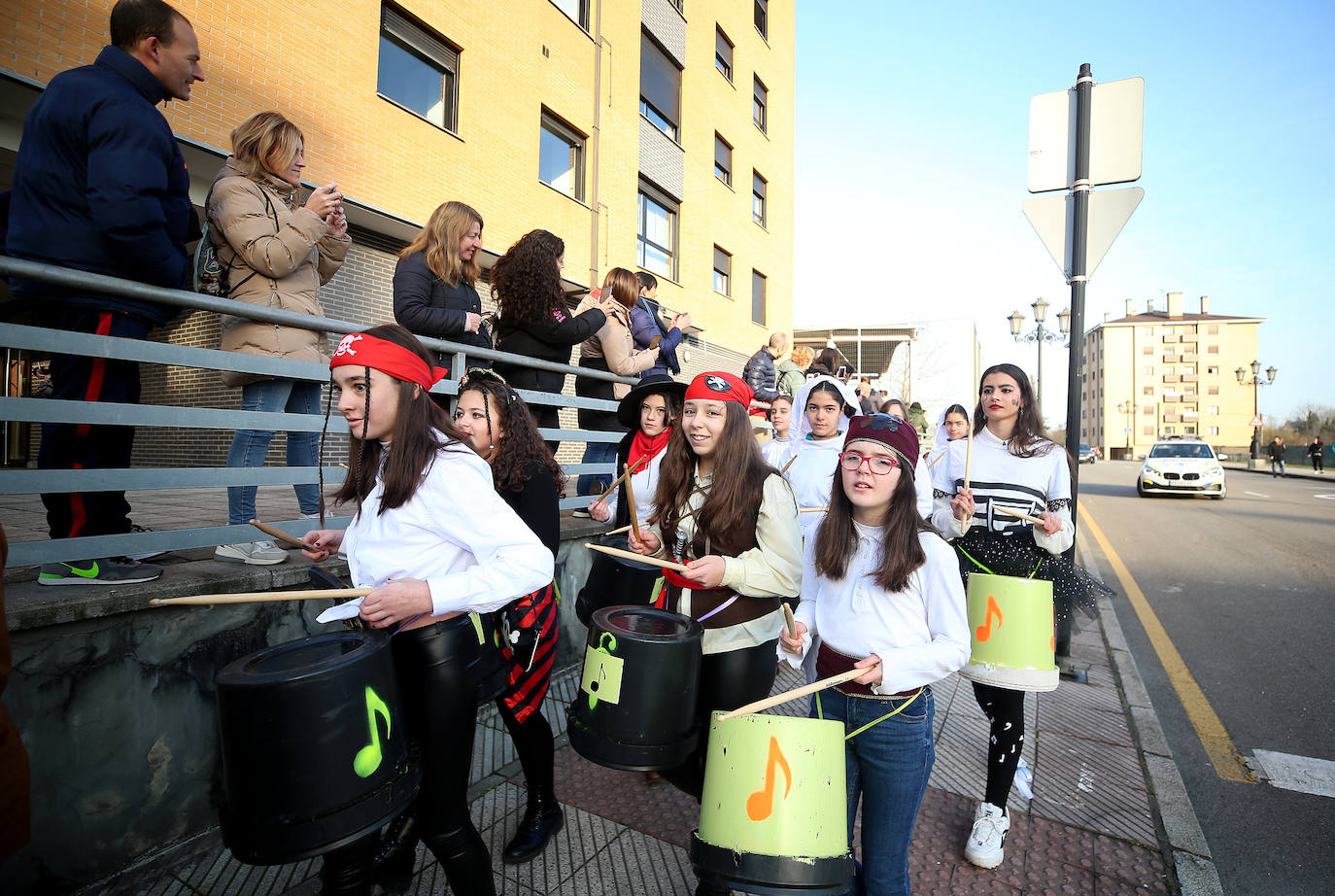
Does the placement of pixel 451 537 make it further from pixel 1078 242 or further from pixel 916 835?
pixel 1078 242

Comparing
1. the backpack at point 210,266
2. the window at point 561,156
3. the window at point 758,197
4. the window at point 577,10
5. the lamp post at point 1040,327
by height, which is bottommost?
the backpack at point 210,266

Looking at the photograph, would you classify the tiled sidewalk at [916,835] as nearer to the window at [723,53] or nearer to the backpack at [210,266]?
the backpack at [210,266]

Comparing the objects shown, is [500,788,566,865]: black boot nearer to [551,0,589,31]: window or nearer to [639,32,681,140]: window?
[551,0,589,31]: window

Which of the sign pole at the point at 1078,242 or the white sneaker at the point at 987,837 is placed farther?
the sign pole at the point at 1078,242

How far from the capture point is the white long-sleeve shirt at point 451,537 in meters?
1.89

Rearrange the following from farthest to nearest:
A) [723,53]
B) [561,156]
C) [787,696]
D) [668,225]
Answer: [723,53]
[668,225]
[561,156]
[787,696]

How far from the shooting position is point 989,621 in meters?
2.64

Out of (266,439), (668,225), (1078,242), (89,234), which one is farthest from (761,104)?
(89,234)

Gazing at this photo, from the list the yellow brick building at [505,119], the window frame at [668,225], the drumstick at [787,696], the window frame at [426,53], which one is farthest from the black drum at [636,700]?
the window frame at [668,225]

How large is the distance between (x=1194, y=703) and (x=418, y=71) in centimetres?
1149

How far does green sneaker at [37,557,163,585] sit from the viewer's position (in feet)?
7.58

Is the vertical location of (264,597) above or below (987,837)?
above

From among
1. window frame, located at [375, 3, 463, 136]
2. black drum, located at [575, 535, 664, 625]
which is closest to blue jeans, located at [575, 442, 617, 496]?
black drum, located at [575, 535, 664, 625]

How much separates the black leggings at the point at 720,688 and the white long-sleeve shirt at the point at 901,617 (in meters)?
0.17
